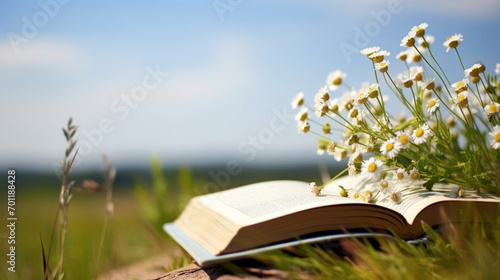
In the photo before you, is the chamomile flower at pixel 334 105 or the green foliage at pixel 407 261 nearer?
the green foliage at pixel 407 261

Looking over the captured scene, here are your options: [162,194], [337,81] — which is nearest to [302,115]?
[337,81]

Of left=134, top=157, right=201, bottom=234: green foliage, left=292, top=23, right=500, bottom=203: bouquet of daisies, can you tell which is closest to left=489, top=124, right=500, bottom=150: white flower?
left=292, top=23, right=500, bottom=203: bouquet of daisies

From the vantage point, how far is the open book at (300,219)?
2.06 metres

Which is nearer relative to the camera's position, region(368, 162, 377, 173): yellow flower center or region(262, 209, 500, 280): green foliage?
region(262, 209, 500, 280): green foliage

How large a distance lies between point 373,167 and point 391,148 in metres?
0.13

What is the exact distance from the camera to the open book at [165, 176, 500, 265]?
2.06 m

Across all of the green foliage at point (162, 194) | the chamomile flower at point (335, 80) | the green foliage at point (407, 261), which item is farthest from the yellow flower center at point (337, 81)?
the green foliage at point (162, 194)

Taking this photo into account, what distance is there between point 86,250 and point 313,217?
152cm

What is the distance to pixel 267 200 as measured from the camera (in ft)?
8.02

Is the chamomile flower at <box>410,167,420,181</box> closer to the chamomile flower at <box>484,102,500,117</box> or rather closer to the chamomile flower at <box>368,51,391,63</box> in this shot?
the chamomile flower at <box>484,102,500,117</box>

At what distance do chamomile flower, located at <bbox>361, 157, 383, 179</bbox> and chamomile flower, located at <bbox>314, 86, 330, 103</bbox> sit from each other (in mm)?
417

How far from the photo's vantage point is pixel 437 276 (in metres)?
1.82

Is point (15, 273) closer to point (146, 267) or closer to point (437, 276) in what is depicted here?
point (146, 267)

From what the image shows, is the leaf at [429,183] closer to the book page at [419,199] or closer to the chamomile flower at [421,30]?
the book page at [419,199]
